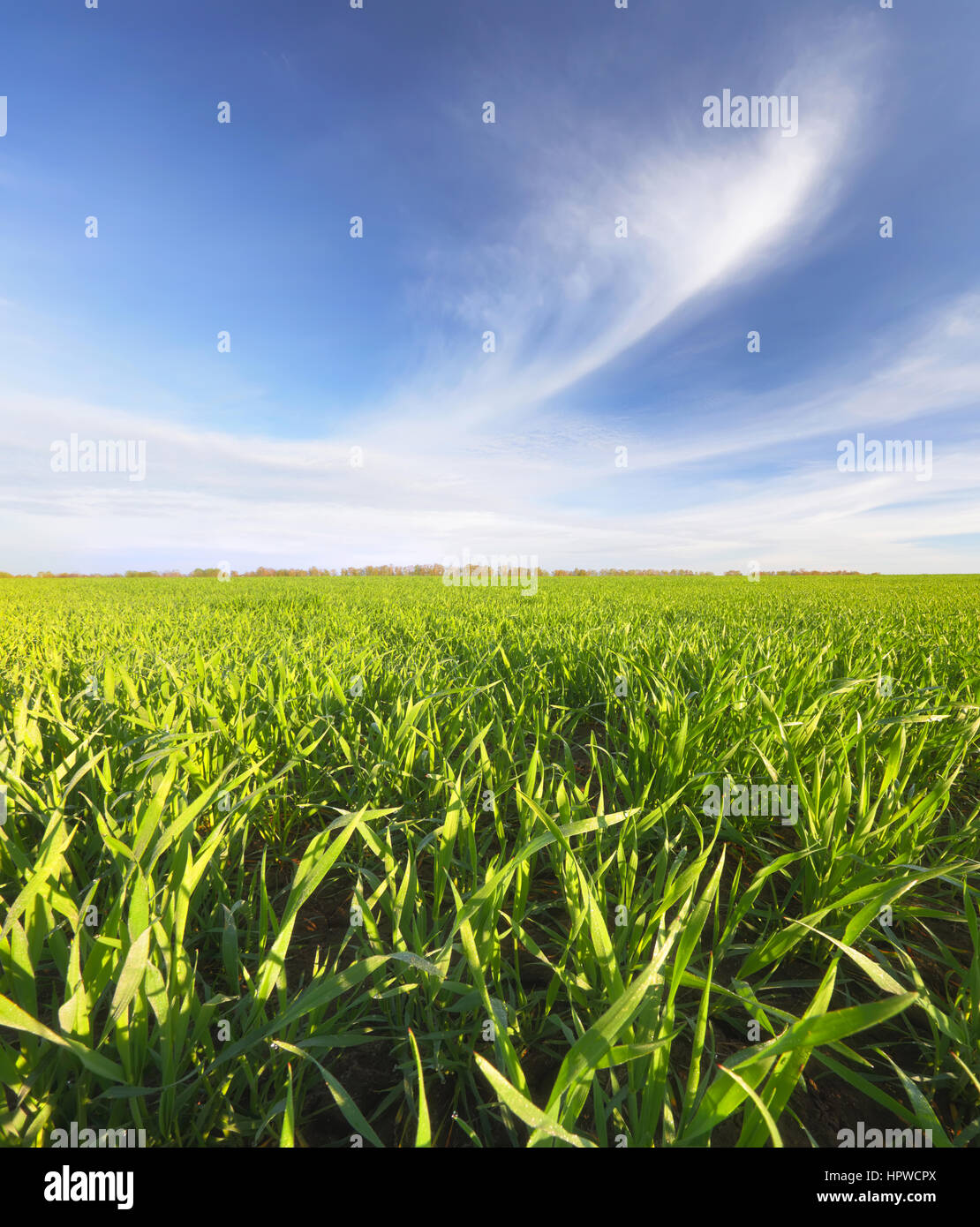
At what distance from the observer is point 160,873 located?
53.1 inches

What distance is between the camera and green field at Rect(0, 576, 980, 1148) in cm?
83

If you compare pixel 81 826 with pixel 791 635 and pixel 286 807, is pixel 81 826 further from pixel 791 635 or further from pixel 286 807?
pixel 791 635

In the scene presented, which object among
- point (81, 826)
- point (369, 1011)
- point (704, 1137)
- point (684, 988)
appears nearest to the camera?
point (704, 1137)

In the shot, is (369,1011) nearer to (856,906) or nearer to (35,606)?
(856,906)

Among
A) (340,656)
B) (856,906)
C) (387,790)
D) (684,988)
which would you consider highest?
(340,656)

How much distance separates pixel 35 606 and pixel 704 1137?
10.7 m

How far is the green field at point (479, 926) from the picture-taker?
0.83m

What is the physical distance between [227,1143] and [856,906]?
153 cm

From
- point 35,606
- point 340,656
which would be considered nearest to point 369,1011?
point 340,656

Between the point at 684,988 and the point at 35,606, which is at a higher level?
the point at 35,606

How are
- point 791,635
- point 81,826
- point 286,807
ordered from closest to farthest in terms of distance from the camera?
point 81,826
point 286,807
point 791,635

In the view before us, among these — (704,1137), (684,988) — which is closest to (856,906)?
(684,988)

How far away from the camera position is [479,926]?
1048 mm

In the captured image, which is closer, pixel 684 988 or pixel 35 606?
pixel 684 988
